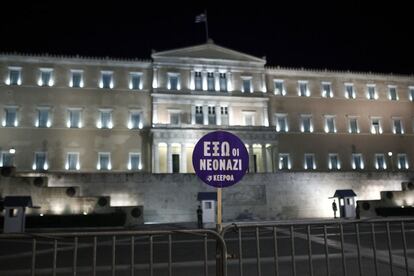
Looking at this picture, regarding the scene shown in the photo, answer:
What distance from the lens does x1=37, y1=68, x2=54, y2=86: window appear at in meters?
41.6

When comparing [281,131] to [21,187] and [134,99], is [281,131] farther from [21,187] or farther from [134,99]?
[21,187]

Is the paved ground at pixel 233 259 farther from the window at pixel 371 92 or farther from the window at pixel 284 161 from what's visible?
the window at pixel 371 92

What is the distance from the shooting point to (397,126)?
1975 inches

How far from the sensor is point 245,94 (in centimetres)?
4553

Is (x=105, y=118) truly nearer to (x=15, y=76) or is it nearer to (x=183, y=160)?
(x=183, y=160)

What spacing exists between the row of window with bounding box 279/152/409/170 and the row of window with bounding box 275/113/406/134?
325cm

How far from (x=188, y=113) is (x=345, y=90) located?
22.1 metres

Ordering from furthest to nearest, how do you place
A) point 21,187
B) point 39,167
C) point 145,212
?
point 39,167, point 145,212, point 21,187

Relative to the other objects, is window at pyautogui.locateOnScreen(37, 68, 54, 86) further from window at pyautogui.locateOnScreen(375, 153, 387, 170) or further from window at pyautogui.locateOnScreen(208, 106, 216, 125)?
window at pyautogui.locateOnScreen(375, 153, 387, 170)

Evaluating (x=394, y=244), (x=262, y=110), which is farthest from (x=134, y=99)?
(x=394, y=244)

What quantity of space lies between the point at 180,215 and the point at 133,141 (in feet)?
43.3

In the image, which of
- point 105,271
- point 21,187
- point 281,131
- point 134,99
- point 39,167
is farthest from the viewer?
point 281,131

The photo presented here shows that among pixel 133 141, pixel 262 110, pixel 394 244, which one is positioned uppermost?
pixel 262 110

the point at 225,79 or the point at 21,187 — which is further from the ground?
the point at 225,79
